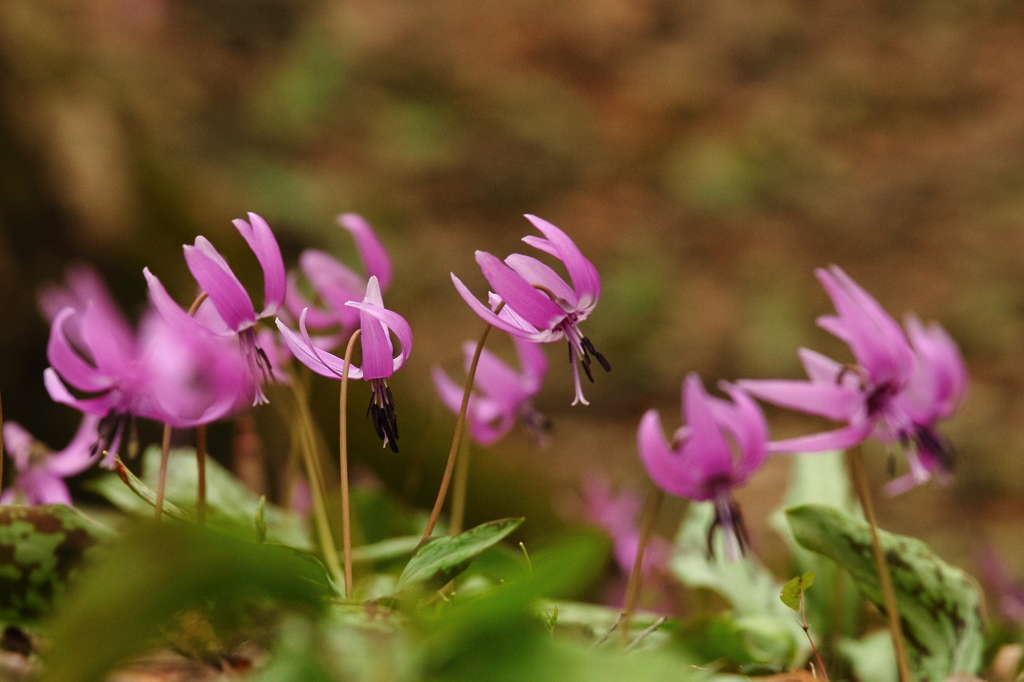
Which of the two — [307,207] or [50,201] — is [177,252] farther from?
[307,207]

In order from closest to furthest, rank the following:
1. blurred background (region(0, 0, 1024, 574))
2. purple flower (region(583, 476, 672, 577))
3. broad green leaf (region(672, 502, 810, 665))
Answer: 1. broad green leaf (region(672, 502, 810, 665))
2. purple flower (region(583, 476, 672, 577))
3. blurred background (region(0, 0, 1024, 574))

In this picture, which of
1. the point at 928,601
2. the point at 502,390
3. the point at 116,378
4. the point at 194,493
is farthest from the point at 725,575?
the point at 116,378

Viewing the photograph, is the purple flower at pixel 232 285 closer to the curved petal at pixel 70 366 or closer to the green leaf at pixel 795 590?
the curved petal at pixel 70 366

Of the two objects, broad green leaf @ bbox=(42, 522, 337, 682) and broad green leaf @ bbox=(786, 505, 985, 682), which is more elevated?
broad green leaf @ bbox=(42, 522, 337, 682)

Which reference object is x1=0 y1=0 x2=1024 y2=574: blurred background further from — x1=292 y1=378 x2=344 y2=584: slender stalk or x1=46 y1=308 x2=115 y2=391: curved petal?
x1=46 y1=308 x2=115 y2=391: curved petal

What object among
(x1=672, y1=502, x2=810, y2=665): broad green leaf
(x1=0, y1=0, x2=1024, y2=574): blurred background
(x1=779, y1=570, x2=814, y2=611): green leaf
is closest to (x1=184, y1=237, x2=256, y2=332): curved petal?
(x1=779, y1=570, x2=814, y2=611): green leaf

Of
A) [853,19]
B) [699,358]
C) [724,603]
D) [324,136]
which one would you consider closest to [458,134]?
[324,136]

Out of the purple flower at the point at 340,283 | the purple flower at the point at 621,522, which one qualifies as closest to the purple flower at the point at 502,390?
the purple flower at the point at 340,283

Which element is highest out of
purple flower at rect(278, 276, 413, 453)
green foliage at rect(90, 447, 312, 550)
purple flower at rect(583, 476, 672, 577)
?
purple flower at rect(278, 276, 413, 453)

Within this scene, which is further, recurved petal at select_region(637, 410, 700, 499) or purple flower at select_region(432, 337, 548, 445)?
purple flower at select_region(432, 337, 548, 445)
